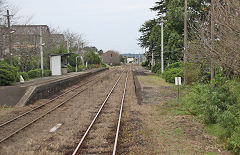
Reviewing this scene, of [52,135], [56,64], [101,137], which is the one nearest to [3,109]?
[52,135]

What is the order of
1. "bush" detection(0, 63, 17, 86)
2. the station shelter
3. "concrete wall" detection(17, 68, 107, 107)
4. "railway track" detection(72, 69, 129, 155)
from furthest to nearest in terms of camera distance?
the station shelter < "bush" detection(0, 63, 17, 86) < "concrete wall" detection(17, 68, 107, 107) < "railway track" detection(72, 69, 129, 155)

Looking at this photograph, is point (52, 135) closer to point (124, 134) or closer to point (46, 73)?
point (124, 134)

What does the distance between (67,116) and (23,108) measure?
3.42m

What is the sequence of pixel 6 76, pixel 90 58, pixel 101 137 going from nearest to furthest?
pixel 101 137
pixel 6 76
pixel 90 58

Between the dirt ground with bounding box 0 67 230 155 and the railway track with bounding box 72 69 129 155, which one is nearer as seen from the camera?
the railway track with bounding box 72 69 129 155

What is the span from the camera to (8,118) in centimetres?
1084

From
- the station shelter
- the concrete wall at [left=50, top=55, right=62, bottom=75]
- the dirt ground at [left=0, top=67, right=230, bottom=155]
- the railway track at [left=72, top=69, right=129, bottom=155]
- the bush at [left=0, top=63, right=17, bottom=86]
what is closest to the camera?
the railway track at [left=72, top=69, right=129, bottom=155]

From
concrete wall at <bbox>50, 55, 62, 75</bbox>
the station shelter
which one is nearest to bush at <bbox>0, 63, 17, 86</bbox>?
the station shelter

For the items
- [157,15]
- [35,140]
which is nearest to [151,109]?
[35,140]

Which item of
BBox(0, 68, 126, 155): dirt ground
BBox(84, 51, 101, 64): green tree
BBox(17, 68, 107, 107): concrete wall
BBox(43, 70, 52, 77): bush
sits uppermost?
BBox(84, 51, 101, 64): green tree

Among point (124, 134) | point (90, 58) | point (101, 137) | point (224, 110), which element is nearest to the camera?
point (101, 137)

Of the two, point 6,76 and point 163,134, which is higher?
point 6,76

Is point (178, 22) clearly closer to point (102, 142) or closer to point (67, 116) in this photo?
point (67, 116)

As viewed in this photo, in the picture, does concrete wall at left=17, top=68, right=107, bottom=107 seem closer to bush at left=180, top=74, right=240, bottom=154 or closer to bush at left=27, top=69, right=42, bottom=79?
bush at left=27, top=69, right=42, bottom=79
